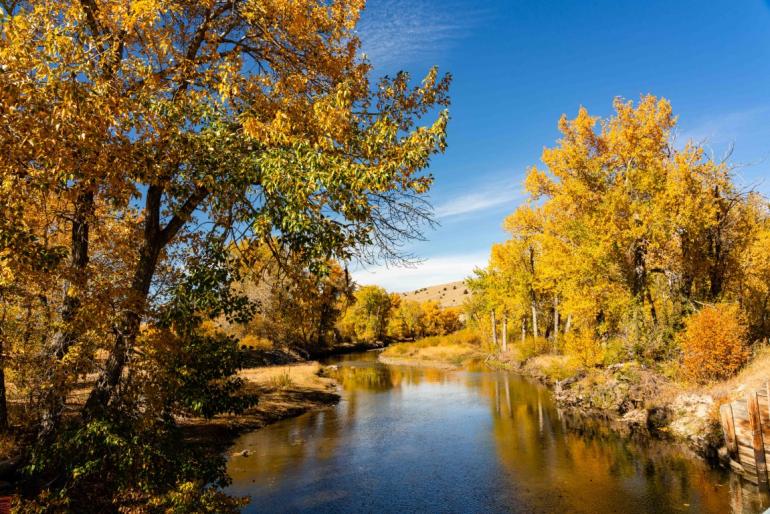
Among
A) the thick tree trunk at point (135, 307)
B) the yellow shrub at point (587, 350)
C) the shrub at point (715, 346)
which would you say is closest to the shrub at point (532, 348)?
the yellow shrub at point (587, 350)

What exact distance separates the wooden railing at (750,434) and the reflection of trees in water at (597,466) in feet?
2.91

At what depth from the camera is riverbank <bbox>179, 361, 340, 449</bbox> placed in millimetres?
23078

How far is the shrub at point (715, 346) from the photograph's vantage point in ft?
70.5

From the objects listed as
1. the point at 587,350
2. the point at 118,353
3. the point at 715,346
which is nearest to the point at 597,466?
the point at 715,346

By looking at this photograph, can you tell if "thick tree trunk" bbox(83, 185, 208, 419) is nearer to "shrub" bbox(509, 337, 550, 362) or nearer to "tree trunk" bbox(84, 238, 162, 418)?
"tree trunk" bbox(84, 238, 162, 418)

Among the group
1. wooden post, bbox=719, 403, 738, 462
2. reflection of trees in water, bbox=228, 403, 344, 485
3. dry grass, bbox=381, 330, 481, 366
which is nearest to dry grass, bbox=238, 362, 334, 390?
reflection of trees in water, bbox=228, 403, 344, 485

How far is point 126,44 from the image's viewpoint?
1005 centimetres

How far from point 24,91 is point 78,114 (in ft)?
2.29

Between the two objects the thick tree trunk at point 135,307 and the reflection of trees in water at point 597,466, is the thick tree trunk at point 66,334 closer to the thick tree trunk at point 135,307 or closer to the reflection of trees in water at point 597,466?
the thick tree trunk at point 135,307

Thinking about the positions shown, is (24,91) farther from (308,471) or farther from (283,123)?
(308,471)

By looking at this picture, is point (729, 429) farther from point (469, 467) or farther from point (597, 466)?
point (469, 467)

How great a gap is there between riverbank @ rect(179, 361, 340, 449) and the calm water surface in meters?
1.18

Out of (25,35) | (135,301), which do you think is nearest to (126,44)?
(25,35)

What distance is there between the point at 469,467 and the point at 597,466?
181 inches
